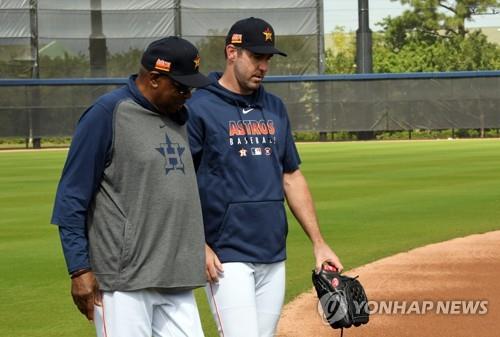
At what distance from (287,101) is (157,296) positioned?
37418mm

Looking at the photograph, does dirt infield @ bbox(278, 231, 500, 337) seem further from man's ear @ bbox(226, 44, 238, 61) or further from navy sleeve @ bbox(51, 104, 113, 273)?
navy sleeve @ bbox(51, 104, 113, 273)

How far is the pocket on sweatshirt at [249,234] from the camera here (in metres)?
4.87

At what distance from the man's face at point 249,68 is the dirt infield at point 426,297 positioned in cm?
308

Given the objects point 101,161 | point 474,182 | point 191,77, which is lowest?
point 474,182

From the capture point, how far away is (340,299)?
5.02 metres

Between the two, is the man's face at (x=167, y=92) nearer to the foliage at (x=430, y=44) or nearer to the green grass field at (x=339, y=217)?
the green grass field at (x=339, y=217)

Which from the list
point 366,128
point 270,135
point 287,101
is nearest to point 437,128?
point 366,128

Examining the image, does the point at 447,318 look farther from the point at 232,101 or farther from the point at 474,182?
the point at 474,182

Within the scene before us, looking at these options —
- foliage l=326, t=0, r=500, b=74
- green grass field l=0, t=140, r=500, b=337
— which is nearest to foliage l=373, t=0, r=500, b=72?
foliage l=326, t=0, r=500, b=74

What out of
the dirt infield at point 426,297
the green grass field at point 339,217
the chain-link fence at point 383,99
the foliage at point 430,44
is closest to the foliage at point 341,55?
the foliage at point 430,44

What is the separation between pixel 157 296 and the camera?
4.27 m

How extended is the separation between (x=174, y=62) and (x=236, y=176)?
85cm

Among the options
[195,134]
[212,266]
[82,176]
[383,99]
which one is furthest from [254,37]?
[383,99]

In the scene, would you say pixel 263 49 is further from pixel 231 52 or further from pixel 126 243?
pixel 126 243
